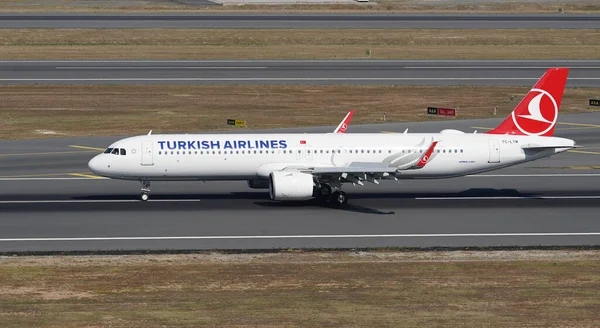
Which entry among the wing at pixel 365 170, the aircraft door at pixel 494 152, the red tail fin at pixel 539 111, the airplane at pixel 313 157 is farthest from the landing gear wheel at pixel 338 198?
the red tail fin at pixel 539 111

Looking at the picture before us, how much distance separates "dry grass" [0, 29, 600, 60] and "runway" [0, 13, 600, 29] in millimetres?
5688

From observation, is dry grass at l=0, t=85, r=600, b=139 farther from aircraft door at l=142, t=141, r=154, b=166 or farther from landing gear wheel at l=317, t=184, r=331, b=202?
landing gear wheel at l=317, t=184, r=331, b=202

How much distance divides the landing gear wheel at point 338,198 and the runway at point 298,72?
49.1m

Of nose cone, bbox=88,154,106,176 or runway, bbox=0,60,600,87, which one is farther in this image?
runway, bbox=0,60,600,87

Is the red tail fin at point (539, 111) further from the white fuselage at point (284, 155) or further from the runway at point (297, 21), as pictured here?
the runway at point (297, 21)

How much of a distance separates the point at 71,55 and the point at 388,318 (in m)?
92.0

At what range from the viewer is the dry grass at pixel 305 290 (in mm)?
33156

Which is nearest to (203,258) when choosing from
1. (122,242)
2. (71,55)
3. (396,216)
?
(122,242)

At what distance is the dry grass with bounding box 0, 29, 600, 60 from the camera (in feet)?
395

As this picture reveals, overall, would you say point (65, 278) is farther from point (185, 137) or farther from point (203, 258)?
point (185, 137)

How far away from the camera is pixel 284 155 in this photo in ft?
174

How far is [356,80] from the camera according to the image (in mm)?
102625

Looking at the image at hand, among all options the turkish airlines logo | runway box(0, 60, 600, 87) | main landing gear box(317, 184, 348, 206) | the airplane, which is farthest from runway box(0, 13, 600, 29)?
main landing gear box(317, 184, 348, 206)

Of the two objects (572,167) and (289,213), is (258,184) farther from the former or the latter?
(572,167)
